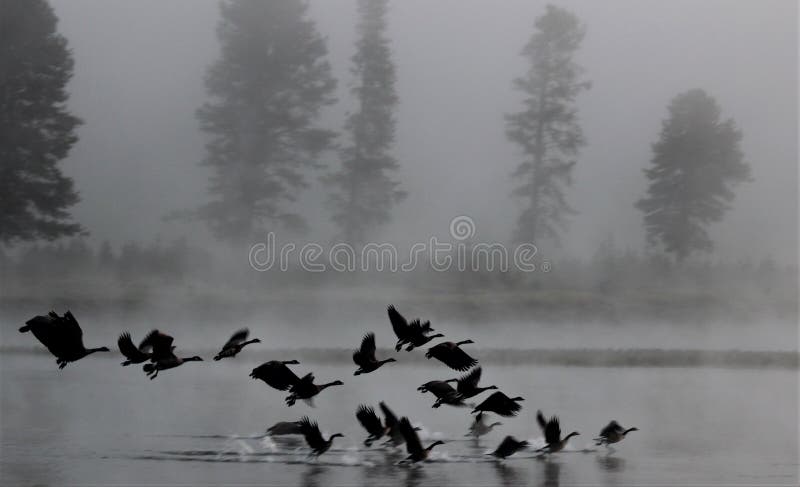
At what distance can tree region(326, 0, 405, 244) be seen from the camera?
22.9 metres

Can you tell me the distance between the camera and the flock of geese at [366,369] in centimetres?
664

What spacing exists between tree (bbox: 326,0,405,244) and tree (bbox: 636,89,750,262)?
5.69 m

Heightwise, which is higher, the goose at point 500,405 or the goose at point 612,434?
the goose at point 500,405

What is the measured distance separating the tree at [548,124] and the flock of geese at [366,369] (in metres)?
12.8

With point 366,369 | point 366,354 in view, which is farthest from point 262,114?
point 366,369

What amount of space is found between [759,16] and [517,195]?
7320 mm

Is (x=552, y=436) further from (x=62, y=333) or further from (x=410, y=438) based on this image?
(x=62, y=333)

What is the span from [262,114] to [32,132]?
4837mm

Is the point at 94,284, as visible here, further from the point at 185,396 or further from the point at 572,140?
the point at 572,140

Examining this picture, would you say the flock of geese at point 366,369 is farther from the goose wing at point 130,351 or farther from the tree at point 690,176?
the tree at point 690,176

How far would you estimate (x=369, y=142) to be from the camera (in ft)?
76.5

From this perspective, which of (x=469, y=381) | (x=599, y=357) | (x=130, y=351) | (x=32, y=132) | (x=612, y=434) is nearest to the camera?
(x=130, y=351)

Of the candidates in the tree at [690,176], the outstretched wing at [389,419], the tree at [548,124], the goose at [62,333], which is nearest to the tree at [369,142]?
the tree at [548,124]

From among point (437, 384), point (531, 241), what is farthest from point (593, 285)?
point (437, 384)
